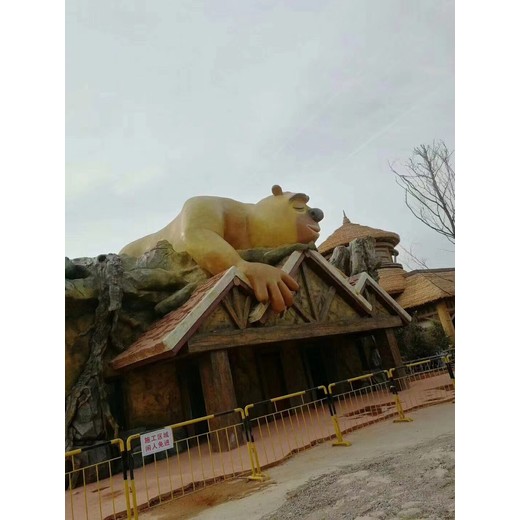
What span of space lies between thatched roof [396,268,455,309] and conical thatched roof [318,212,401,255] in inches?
211

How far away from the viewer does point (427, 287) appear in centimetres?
Answer: 1672

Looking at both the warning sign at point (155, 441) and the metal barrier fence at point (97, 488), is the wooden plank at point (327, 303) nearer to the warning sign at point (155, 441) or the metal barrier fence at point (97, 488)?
the metal barrier fence at point (97, 488)

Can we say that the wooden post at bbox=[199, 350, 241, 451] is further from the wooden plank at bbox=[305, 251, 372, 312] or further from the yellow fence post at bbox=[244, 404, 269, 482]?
the wooden plank at bbox=[305, 251, 372, 312]

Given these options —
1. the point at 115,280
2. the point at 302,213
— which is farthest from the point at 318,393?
the point at 115,280

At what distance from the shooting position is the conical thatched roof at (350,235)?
2347cm

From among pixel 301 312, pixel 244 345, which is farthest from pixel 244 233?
pixel 244 345

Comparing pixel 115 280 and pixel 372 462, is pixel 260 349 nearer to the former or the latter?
pixel 115 280

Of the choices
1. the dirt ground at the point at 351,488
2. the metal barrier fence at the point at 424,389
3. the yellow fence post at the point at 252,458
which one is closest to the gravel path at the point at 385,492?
the dirt ground at the point at 351,488

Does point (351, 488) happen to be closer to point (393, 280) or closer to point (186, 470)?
point (186, 470)

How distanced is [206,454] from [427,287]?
42.4ft

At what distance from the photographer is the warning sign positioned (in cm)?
447

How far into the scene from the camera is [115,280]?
8.59 m

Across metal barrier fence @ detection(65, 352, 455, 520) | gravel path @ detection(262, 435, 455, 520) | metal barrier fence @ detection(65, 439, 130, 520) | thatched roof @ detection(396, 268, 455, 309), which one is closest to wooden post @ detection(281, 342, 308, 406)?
metal barrier fence @ detection(65, 352, 455, 520)

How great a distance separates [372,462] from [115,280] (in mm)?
6301
